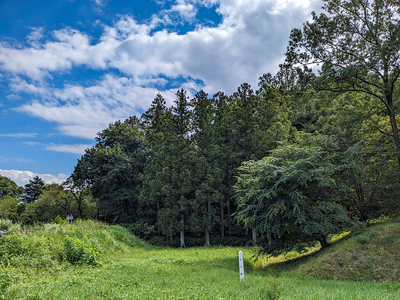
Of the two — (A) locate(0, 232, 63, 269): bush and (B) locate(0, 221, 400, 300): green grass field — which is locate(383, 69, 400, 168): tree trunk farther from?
(A) locate(0, 232, 63, 269): bush

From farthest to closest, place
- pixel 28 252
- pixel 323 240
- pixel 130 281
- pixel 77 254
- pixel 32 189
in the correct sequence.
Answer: pixel 32 189 < pixel 323 240 < pixel 77 254 < pixel 28 252 < pixel 130 281

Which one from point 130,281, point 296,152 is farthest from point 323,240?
point 130,281

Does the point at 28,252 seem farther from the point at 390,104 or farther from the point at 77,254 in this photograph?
the point at 390,104

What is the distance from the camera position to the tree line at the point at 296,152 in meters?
10.3

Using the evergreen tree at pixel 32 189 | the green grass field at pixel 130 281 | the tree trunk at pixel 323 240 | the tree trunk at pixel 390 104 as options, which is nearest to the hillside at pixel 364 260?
the green grass field at pixel 130 281

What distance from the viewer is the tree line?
405 inches

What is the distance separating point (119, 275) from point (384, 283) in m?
7.18

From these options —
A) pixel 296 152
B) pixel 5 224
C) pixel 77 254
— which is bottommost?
pixel 77 254

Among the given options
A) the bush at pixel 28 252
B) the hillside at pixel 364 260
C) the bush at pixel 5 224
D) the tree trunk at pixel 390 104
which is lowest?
the hillside at pixel 364 260

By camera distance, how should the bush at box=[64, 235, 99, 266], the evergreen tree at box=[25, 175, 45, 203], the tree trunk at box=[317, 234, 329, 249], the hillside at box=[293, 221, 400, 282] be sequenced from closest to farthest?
1. the hillside at box=[293, 221, 400, 282]
2. the bush at box=[64, 235, 99, 266]
3. the tree trunk at box=[317, 234, 329, 249]
4. the evergreen tree at box=[25, 175, 45, 203]

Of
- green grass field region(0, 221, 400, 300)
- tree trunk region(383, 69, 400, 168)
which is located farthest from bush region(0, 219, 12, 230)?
tree trunk region(383, 69, 400, 168)

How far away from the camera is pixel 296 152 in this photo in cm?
1083

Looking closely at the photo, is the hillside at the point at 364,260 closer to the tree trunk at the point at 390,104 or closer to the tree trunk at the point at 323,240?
the tree trunk at the point at 323,240

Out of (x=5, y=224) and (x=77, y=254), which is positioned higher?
(x=5, y=224)
